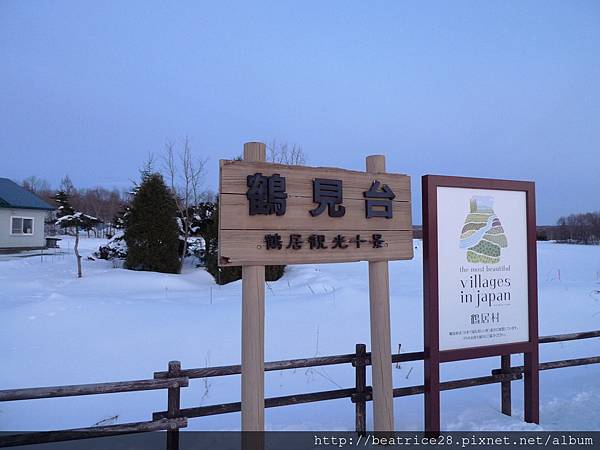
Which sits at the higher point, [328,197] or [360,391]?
[328,197]

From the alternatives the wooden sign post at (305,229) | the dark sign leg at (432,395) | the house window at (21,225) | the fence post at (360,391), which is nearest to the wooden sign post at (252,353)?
the wooden sign post at (305,229)

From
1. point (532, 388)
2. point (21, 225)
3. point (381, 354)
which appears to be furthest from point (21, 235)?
point (532, 388)

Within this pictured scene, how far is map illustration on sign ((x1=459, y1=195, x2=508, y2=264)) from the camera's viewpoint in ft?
14.9

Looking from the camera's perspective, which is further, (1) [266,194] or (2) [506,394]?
(2) [506,394]

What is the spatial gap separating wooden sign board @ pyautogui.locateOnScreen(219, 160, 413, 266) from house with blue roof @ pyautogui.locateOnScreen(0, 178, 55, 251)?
97.0ft

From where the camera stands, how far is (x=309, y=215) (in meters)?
3.69

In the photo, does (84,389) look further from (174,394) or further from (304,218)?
(304,218)

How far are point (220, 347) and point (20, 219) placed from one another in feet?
88.6

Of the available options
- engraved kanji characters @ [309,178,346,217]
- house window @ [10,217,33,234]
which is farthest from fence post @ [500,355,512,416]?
house window @ [10,217,33,234]

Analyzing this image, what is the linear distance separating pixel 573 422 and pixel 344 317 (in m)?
6.24

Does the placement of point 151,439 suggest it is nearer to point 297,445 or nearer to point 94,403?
point 297,445

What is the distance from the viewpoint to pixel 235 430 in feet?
15.2

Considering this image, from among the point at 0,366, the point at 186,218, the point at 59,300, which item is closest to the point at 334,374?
the point at 0,366

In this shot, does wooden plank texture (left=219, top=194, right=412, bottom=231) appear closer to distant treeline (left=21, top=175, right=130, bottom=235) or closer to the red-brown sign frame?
the red-brown sign frame
